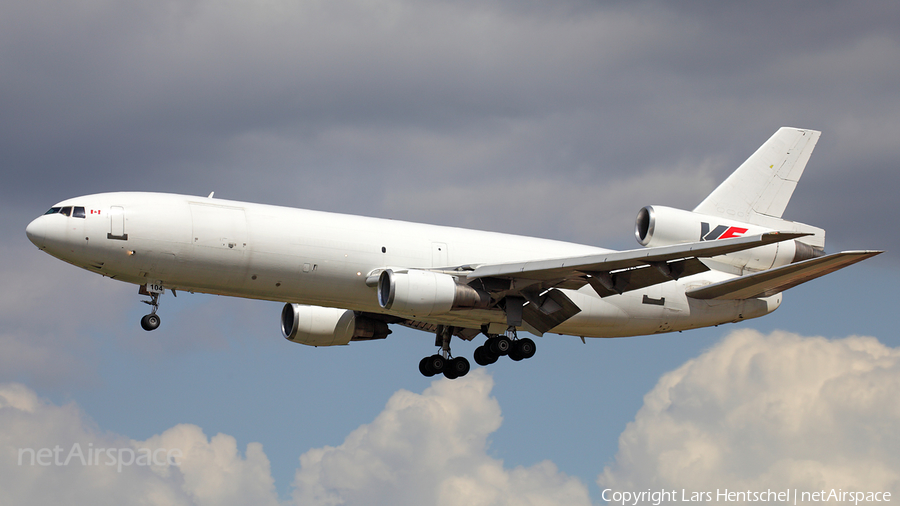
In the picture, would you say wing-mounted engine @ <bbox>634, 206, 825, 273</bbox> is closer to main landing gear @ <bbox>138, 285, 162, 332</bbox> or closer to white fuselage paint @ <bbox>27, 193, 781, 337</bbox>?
white fuselage paint @ <bbox>27, 193, 781, 337</bbox>

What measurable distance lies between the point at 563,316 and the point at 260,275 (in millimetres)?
12241

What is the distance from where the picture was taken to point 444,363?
1731 inches

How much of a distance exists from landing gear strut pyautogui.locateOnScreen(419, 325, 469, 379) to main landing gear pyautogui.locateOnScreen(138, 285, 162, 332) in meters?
13.7

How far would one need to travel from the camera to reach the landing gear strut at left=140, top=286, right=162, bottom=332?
3397 centimetres

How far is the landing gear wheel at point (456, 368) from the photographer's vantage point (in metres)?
44.0

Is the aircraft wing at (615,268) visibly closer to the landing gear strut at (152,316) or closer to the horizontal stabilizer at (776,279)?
the horizontal stabilizer at (776,279)

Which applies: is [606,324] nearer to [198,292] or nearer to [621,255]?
Answer: [621,255]

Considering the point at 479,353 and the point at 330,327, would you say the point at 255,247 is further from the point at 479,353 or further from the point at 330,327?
the point at 479,353

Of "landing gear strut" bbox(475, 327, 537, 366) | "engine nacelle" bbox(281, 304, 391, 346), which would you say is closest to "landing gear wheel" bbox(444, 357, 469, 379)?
"engine nacelle" bbox(281, 304, 391, 346)

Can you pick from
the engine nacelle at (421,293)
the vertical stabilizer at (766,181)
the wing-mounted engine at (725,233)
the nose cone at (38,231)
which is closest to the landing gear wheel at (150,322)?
the nose cone at (38,231)

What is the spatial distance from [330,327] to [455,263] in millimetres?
8815

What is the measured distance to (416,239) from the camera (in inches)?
1455

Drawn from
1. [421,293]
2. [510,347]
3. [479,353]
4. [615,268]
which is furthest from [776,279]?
[421,293]

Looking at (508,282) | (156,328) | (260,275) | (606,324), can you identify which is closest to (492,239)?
(508,282)
